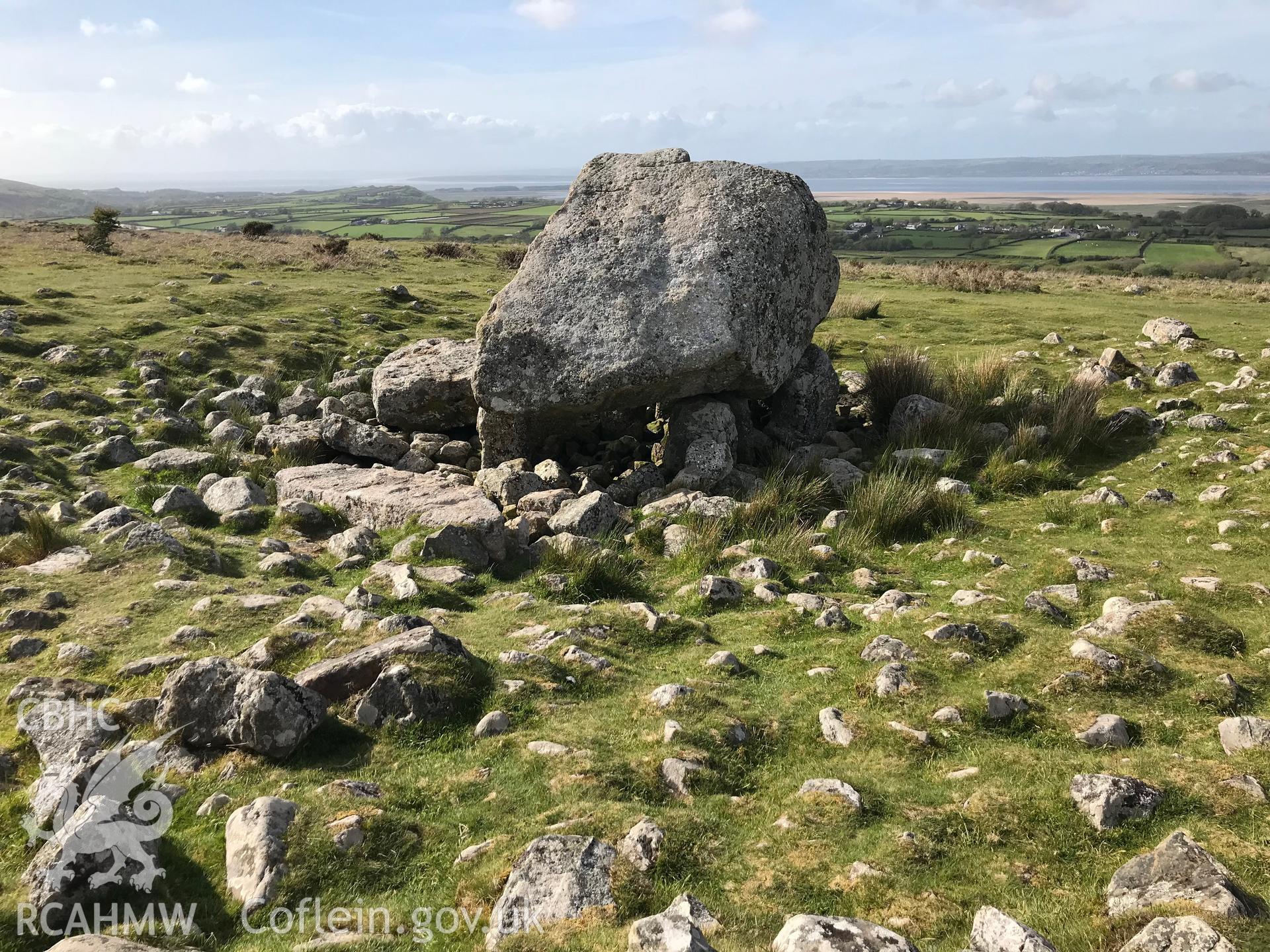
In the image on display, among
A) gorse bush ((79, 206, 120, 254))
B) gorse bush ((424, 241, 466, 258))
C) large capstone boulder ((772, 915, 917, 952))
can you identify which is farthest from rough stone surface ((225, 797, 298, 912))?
gorse bush ((424, 241, 466, 258))

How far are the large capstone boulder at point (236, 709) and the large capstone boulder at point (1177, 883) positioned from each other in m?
4.72

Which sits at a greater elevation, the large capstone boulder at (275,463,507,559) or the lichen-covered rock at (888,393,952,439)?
the lichen-covered rock at (888,393,952,439)

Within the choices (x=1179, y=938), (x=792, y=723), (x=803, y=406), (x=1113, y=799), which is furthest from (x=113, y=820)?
Result: (x=803, y=406)

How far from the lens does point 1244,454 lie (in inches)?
455

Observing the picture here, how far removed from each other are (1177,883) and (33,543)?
10.2 meters

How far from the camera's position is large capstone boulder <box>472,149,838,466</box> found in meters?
11.8

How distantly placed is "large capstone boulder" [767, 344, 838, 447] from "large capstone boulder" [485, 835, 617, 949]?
1028cm

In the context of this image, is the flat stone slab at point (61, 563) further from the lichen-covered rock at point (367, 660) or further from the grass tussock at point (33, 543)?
the lichen-covered rock at point (367, 660)

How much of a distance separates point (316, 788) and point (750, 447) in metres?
9.55

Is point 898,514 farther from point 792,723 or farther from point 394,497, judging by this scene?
point 394,497

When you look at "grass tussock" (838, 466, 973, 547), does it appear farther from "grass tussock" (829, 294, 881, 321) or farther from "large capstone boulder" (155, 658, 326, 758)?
"grass tussock" (829, 294, 881, 321)

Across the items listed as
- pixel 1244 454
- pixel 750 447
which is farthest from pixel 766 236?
pixel 1244 454

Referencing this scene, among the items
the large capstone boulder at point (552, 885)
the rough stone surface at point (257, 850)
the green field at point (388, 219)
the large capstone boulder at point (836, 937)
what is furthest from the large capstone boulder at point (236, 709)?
the green field at point (388, 219)

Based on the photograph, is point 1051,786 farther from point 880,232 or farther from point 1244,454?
point 880,232
